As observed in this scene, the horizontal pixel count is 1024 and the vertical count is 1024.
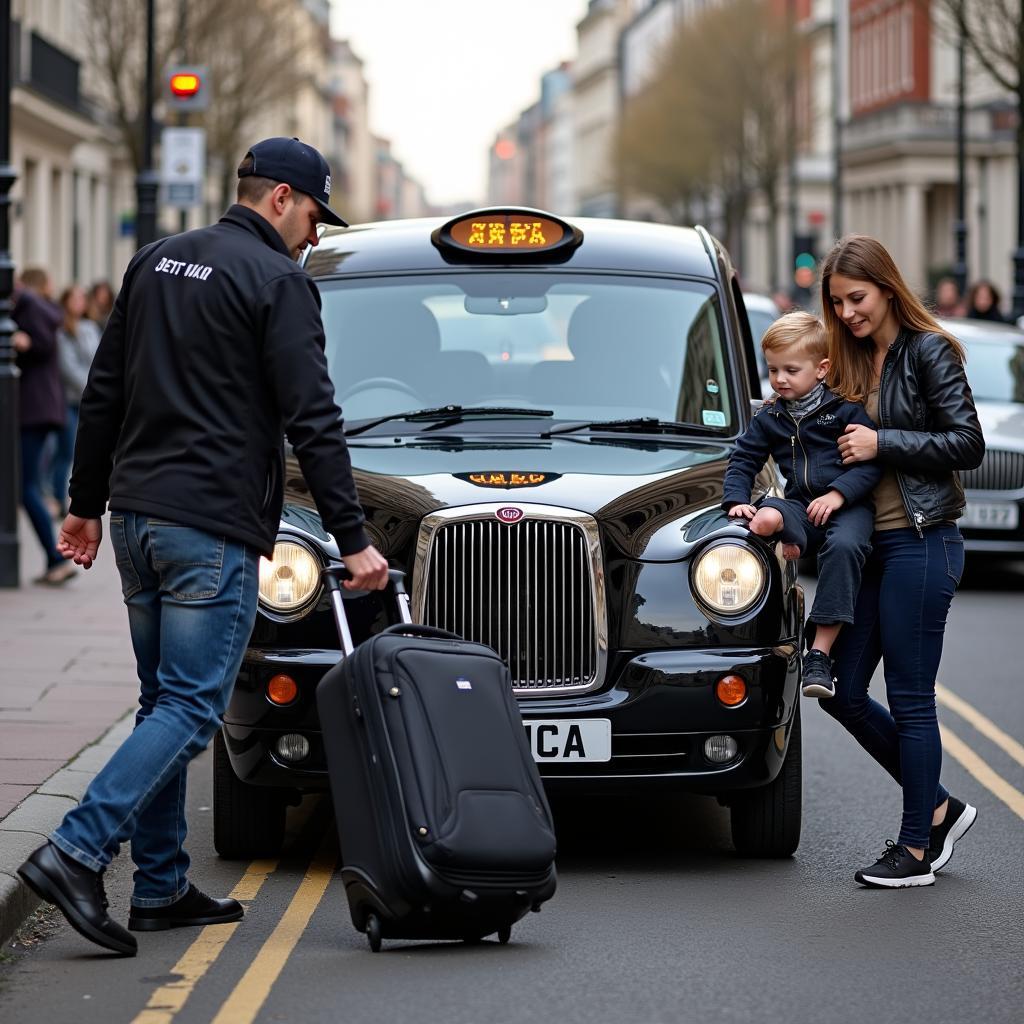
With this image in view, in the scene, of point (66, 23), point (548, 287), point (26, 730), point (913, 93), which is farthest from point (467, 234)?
point (913, 93)

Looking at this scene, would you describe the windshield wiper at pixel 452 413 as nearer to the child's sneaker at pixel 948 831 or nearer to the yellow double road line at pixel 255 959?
the yellow double road line at pixel 255 959

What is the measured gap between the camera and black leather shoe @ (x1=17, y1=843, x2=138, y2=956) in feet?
17.9

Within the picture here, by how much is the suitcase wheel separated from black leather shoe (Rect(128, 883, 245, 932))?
1.89 ft

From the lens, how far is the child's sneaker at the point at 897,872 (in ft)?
21.5

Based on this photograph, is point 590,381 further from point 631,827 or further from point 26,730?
point 26,730

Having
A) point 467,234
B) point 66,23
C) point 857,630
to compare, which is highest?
point 66,23

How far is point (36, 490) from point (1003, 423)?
21.3 ft

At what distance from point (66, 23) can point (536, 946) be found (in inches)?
1623

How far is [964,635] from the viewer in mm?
12984

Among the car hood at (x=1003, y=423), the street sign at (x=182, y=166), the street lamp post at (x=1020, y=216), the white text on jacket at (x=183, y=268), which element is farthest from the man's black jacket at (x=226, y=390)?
the street lamp post at (x=1020, y=216)

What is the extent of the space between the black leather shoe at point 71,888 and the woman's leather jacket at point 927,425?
247cm

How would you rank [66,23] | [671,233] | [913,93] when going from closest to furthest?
[671,233] → [66,23] → [913,93]

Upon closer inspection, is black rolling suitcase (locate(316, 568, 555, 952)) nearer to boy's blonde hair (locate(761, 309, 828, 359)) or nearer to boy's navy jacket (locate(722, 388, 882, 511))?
boy's navy jacket (locate(722, 388, 882, 511))

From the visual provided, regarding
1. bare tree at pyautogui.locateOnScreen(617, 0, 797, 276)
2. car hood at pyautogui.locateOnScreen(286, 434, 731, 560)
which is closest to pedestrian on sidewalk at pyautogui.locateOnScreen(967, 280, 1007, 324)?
car hood at pyautogui.locateOnScreen(286, 434, 731, 560)
